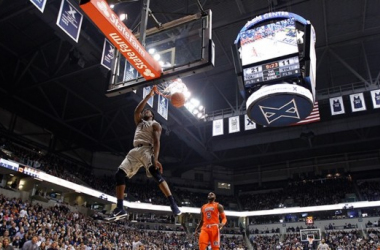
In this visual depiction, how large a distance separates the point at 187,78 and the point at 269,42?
13026mm

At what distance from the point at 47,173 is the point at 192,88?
11.9 metres

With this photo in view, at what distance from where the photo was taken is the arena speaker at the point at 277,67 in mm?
10906

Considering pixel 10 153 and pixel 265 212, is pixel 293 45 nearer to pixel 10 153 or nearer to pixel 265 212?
pixel 10 153

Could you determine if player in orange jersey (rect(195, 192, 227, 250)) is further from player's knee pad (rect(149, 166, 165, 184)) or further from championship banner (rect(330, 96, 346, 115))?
championship banner (rect(330, 96, 346, 115))

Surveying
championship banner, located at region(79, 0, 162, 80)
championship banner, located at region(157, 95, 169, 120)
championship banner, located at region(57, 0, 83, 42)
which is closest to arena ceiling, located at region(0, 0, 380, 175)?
championship banner, located at region(57, 0, 83, 42)

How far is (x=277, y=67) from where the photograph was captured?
11.3 meters

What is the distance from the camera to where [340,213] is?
34312mm

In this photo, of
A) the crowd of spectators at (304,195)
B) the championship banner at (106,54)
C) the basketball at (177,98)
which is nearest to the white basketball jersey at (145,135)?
the basketball at (177,98)

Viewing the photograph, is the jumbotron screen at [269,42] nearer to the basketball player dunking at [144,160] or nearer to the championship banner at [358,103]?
the basketball player dunking at [144,160]

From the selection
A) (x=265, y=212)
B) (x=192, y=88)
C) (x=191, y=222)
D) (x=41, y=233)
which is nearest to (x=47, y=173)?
(x=41, y=233)

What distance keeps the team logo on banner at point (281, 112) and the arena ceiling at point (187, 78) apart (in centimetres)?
491

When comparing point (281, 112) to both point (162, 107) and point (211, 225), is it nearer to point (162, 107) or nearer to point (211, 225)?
point (211, 225)

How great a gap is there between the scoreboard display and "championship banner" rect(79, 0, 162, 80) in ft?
19.0

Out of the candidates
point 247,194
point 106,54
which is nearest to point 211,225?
point 106,54
